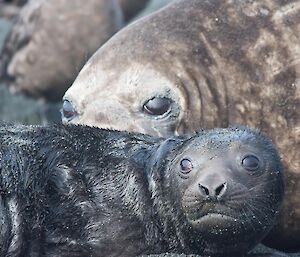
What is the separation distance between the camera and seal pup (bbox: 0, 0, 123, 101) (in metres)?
9.31

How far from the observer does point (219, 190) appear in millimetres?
3801

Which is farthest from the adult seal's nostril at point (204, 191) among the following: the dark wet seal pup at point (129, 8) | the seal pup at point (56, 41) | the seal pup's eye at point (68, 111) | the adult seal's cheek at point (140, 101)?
the dark wet seal pup at point (129, 8)

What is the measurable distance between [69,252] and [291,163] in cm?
140

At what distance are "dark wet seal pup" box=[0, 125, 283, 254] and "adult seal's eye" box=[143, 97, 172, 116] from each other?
3.65 ft

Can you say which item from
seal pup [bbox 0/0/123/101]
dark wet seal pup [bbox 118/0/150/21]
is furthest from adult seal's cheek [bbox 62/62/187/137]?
dark wet seal pup [bbox 118/0/150/21]

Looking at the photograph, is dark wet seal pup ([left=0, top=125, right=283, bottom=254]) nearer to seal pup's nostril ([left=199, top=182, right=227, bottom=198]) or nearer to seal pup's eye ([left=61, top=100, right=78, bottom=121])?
seal pup's nostril ([left=199, top=182, right=227, bottom=198])

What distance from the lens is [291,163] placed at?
5.01m

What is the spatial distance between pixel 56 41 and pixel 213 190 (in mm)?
5867

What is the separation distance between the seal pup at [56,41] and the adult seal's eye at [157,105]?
3.79 metres

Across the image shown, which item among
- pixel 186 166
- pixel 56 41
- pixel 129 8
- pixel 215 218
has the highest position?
pixel 129 8

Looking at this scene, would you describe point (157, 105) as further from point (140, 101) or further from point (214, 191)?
point (214, 191)

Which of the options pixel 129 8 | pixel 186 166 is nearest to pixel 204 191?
pixel 186 166

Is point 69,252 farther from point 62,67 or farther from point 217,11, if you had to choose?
point 62,67

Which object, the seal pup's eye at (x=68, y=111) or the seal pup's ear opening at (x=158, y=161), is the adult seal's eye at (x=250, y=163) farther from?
the seal pup's eye at (x=68, y=111)
